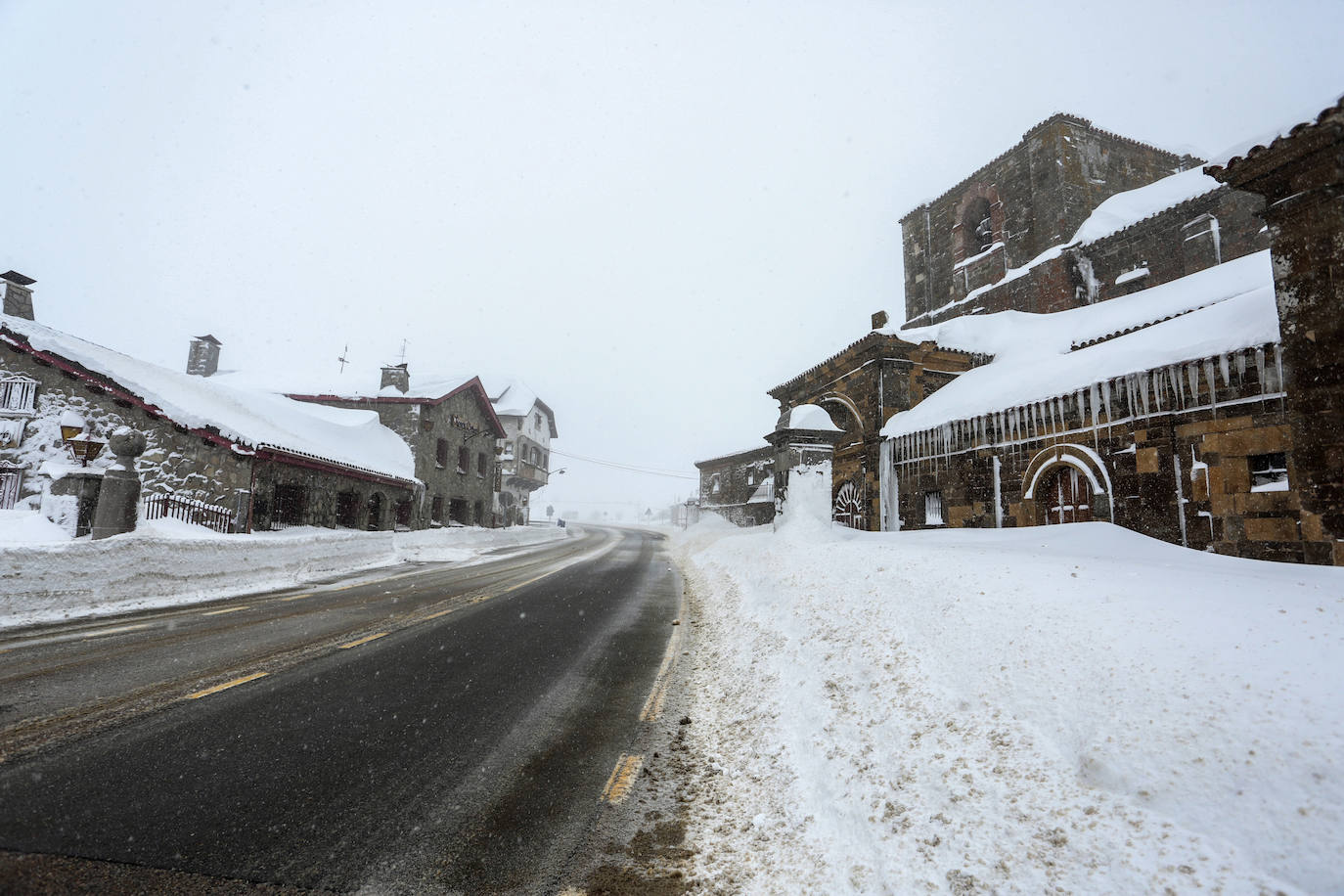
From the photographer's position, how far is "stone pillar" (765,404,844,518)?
13.3 m

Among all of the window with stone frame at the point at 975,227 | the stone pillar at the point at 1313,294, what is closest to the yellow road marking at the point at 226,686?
the stone pillar at the point at 1313,294

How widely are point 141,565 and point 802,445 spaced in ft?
42.6

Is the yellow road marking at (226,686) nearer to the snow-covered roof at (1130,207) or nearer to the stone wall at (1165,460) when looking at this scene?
the stone wall at (1165,460)

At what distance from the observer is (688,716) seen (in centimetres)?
443

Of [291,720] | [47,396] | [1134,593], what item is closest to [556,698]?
[291,720]

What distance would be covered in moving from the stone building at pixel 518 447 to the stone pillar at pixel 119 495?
28083 millimetres

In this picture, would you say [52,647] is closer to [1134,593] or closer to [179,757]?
[179,757]

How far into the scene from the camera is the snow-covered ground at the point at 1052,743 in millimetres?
2035

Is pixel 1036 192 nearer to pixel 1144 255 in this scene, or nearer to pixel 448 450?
pixel 1144 255

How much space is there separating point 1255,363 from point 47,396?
23584 mm

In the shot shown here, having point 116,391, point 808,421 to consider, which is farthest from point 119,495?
point 808,421

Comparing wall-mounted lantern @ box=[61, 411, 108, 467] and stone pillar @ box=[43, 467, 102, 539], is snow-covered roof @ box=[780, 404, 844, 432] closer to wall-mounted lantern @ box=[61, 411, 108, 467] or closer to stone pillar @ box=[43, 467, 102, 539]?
wall-mounted lantern @ box=[61, 411, 108, 467]

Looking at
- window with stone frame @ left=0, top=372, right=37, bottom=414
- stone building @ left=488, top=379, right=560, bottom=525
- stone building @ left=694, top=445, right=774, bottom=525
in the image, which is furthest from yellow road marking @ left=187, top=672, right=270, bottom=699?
stone building @ left=488, top=379, right=560, bottom=525

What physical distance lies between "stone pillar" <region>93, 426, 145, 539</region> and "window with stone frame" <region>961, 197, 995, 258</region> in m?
27.7
